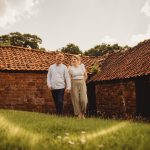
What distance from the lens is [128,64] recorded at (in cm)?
1917

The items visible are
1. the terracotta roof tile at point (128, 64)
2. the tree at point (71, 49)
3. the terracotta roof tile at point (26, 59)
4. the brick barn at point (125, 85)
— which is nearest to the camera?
the brick barn at point (125, 85)

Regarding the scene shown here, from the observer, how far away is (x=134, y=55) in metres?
20.0

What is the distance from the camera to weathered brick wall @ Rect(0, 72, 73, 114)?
59.8 feet

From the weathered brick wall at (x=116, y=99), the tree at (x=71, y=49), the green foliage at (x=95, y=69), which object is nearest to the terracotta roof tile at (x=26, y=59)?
the green foliage at (x=95, y=69)

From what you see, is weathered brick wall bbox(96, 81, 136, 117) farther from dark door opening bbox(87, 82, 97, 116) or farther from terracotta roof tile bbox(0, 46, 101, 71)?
terracotta roof tile bbox(0, 46, 101, 71)

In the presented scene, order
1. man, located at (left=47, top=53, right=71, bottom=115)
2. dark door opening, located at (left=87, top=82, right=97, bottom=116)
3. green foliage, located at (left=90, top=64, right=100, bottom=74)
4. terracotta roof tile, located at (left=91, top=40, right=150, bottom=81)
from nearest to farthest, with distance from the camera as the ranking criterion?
man, located at (left=47, top=53, right=71, bottom=115) < terracotta roof tile, located at (left=91, top=40, right=150, bottom=81) < dark door opening, located at (left=87, top=82, right=97, bottom=116) < green foliage, located at (left=90, top=64, right=100, bottom=74)

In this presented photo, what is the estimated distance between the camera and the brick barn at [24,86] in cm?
1828

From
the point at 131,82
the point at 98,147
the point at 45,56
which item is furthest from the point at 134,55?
the point at 98,147

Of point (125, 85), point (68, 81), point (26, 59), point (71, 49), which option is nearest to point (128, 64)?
point (125, 85)

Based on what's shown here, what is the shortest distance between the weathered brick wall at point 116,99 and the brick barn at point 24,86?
1.96 meters

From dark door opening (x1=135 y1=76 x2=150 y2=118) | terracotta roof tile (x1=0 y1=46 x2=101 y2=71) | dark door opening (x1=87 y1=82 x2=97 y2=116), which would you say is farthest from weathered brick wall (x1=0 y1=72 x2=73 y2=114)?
dark door opening (x1=135 y1=76 x2=150 y2=118)

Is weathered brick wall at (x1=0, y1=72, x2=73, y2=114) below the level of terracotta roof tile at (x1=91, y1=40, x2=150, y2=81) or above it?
below

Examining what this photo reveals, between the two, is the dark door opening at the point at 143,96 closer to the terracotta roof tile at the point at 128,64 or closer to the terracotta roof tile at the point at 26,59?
the terracotta roof tile at the point at 128,64

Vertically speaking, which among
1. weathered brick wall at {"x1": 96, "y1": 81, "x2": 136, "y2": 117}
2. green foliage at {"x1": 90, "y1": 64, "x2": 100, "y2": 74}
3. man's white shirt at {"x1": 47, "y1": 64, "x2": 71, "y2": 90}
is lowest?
weathered brick wall at {"x1": 96, "y1": 81, "x2": 136, "y2": 117}
